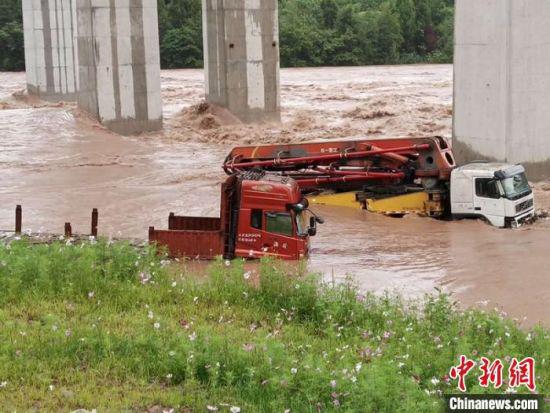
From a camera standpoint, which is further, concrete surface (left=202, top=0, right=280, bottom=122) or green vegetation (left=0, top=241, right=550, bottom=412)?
concrete surface (left=202, top=0, right=280, bottom=122)

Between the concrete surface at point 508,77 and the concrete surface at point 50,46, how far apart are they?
110 feet

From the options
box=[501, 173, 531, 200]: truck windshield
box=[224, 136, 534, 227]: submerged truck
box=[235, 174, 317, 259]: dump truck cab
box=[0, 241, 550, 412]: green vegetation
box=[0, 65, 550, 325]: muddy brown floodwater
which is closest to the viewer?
box=[0, 241, 550, 412]: green vegetation

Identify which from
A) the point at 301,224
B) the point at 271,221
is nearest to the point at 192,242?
the point at 271,221

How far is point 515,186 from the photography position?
1916 centimetres

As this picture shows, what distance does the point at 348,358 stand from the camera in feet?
30.1

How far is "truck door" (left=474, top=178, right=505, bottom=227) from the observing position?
19078mm

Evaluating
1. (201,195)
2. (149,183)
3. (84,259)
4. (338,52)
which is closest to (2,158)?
(149,183)

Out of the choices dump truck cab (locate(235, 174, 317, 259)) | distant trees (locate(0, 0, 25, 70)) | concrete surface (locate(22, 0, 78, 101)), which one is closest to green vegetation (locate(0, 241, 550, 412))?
dump truck cab (locate(235, 174, 317, 259))

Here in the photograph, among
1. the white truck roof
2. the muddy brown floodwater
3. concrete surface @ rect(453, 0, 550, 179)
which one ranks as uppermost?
concrete surface @ rect(453, 0, 550, 179)

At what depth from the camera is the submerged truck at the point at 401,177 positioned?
1920 cm

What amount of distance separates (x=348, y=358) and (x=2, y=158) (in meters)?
25.0

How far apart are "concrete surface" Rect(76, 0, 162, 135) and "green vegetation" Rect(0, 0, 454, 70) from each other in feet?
137

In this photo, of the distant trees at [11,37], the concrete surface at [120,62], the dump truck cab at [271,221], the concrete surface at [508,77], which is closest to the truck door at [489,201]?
the concrete surface at [508,77]

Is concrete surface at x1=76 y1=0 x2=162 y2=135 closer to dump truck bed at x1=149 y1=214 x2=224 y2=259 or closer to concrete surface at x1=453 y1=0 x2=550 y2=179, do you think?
concrete surface at x1=453 y1=0 x2=550 y2=179
